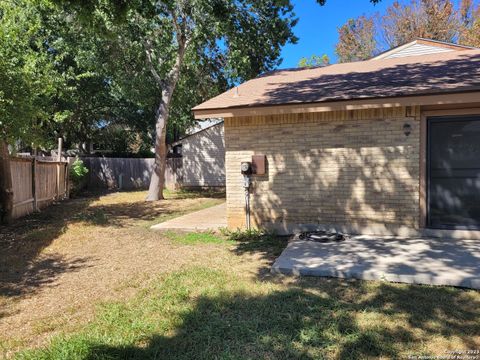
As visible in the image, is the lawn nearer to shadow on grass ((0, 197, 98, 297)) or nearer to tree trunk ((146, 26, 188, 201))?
shadow on grass ((0, 197, 98, 297))

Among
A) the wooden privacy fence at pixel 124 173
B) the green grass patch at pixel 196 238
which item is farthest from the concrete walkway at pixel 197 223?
the wooden privacy fence at pixel 124 173

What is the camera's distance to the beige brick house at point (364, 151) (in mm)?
6852

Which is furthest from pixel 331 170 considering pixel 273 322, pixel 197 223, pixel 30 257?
pixel 30 257

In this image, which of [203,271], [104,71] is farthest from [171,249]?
[104,71]

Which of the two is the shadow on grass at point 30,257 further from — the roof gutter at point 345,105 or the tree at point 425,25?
the tree at point 425,25

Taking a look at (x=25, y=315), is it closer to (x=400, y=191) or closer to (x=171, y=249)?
(x=171, y=249)

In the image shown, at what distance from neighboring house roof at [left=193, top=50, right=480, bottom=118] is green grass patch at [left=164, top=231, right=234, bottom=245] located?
99.8 inches

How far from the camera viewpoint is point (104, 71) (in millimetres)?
16250

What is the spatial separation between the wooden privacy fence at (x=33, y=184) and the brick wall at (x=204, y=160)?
810 centimetres

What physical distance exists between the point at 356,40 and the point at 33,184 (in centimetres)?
2722

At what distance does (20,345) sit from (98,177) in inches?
784

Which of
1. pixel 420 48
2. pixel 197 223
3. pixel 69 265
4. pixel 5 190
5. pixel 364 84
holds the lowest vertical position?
pixel 69 265

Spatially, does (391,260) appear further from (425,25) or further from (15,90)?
(425,25)

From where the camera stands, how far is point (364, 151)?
23.7ft
